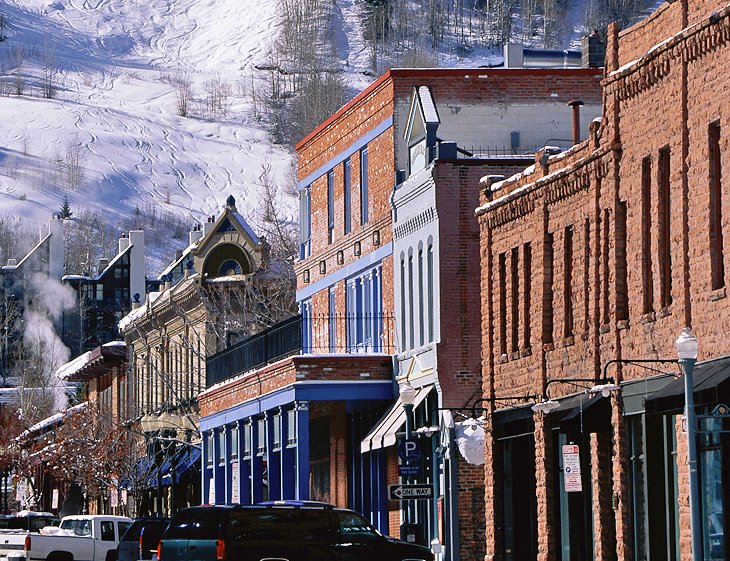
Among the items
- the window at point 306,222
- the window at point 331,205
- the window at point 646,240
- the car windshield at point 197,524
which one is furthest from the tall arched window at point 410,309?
the car windshield at point 197,524

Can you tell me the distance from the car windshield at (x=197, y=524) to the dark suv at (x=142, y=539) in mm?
7977

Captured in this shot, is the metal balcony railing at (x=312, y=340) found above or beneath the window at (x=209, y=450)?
above

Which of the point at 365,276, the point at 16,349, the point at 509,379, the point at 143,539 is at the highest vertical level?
the point at 16,349

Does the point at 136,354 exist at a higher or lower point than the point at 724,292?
higher

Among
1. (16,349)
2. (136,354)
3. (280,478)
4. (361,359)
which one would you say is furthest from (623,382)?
(16,349)

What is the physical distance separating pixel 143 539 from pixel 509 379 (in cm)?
760

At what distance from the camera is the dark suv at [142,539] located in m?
39.6

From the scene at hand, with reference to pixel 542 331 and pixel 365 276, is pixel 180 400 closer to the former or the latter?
pixel 365 276

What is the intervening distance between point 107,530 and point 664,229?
2199 centimetres

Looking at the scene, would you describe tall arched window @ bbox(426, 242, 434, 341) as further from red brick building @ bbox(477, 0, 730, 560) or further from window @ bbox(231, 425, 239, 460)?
window @ bbox(231, 425, 239, 460)

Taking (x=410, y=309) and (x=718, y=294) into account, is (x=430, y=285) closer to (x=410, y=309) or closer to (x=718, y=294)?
(x=410, y=309)

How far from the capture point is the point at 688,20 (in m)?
30.0

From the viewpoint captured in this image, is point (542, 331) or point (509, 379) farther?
point (509, 379)

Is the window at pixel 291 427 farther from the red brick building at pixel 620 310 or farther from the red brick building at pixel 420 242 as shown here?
the red brick building at pixel 620 310
